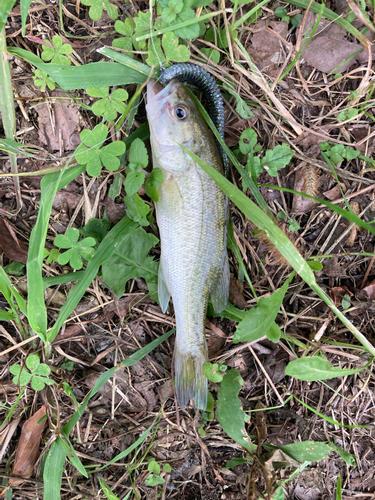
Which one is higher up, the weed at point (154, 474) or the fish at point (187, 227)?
the fish at point (187, 227)

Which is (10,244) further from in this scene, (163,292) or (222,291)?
(222,291)

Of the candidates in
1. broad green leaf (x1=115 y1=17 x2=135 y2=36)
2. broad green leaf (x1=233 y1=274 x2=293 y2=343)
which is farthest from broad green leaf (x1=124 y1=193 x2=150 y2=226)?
broad green leaf (x1=115 y1=17 x2=135 y2=36)

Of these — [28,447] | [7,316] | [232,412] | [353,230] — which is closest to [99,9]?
[7,316]

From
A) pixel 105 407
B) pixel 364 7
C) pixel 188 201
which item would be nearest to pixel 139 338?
pixel 105 407

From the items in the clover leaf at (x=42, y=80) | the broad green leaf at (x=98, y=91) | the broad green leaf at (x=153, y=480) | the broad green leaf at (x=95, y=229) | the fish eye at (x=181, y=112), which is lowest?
the broad green leaf at (x=153, y=480)

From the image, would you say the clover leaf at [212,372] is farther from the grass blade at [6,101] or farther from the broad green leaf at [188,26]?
the broad green leaf at [188,26]

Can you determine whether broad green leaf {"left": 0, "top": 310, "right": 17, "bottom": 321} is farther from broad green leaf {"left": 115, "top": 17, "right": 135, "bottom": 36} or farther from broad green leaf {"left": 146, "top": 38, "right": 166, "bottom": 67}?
broad green leaf {"left": 115, "top": 17, "right": 135, "bottom": 36}

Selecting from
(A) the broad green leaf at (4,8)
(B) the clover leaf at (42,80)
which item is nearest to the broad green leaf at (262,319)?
(B) the clover leaf at (42,80)

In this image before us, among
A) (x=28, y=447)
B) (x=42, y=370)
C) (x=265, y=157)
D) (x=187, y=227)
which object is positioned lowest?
(x=28, y=447)
